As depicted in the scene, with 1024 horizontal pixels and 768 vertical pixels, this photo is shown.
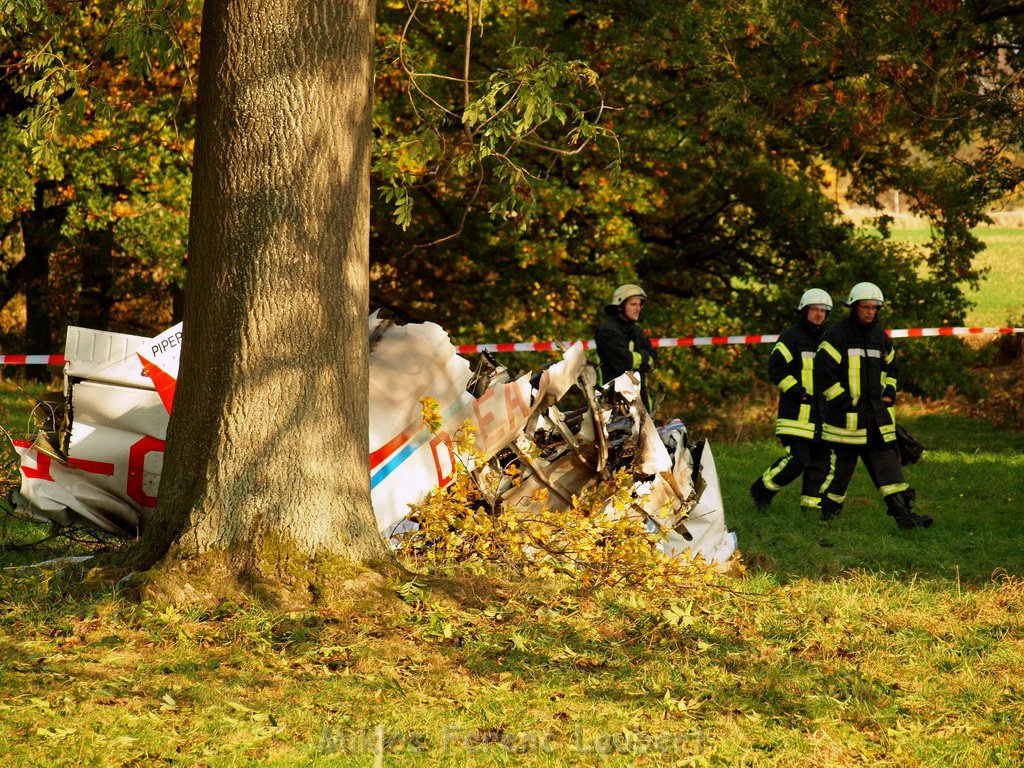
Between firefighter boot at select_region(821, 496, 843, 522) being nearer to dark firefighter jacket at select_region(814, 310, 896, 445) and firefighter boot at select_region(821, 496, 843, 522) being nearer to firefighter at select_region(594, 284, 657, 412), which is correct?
dark firefighter jacket at select_region(814, 310, 896, 445)

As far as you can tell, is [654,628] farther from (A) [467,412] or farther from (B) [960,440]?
(B) [960,440]

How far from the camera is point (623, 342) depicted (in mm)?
10492

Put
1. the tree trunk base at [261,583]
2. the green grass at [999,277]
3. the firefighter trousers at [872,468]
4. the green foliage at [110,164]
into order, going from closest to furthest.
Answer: the tree trunk base at [261,583], the firefighter trousers at [872,468], the green foliage at [110,164], the green grass at [999,277]

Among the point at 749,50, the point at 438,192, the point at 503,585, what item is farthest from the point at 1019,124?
the point at 503,585

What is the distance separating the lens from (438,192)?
1780cm

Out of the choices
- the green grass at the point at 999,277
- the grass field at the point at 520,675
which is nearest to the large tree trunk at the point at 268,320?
the grass field at the point at 520,675

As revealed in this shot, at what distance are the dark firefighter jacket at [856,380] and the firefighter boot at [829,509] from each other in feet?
1.56

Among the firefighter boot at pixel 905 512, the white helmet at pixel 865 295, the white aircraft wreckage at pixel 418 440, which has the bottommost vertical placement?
the firefighter boot at pixel 905 512

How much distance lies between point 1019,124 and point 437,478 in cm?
1037

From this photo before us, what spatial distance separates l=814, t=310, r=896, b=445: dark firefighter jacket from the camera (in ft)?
30.9

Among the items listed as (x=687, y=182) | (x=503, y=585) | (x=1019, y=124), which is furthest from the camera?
(x=687, y=182)

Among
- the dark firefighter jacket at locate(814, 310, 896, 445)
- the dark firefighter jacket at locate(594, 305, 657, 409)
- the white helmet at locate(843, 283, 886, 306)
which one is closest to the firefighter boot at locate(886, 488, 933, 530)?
the dark firefighter jacket at locate(814, 310, 896, 445)

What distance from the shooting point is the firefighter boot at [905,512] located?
9.10m

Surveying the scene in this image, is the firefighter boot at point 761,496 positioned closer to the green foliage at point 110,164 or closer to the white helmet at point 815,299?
the white helmet at point 815,299
